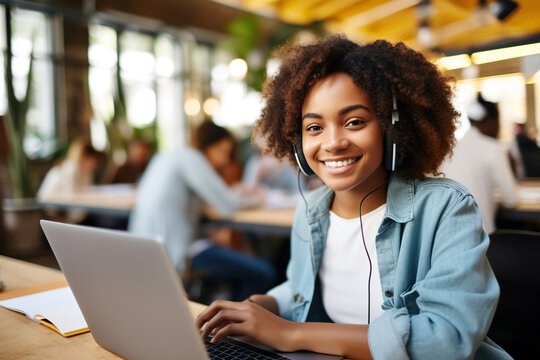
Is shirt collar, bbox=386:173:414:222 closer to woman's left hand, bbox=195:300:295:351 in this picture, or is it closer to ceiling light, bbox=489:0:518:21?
woman's left hand, bbox=195:300:295:351

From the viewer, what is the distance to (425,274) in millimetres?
949

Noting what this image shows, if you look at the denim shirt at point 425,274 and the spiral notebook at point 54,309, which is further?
the spiral notebook at point 54,309

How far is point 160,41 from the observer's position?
833 cm

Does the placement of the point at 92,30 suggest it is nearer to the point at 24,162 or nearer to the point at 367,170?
the point at 24,162

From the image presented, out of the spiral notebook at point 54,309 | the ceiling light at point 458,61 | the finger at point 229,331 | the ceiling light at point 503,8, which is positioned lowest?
the spiral notebook at point 54,309

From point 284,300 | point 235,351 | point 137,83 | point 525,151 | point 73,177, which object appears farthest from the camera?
point 137,83

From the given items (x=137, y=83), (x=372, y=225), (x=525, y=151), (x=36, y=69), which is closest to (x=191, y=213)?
(x=372, y=225)

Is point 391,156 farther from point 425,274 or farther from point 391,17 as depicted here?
point 391,17

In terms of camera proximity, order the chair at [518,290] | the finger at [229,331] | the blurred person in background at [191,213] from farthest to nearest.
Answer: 1. the blurred person in background at [191,213]
2. the chair at [518,290]
3. the finger at [229,331]

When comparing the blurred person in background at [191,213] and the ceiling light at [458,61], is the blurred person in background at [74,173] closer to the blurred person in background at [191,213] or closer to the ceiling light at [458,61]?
the blurred person in background at [191,213]

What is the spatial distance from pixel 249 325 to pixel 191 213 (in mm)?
2142

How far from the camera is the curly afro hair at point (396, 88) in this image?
1.03 metres

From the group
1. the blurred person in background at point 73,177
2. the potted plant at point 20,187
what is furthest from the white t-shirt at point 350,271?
the potted plant at point 20,187

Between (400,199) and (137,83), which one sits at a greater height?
(137,83)
